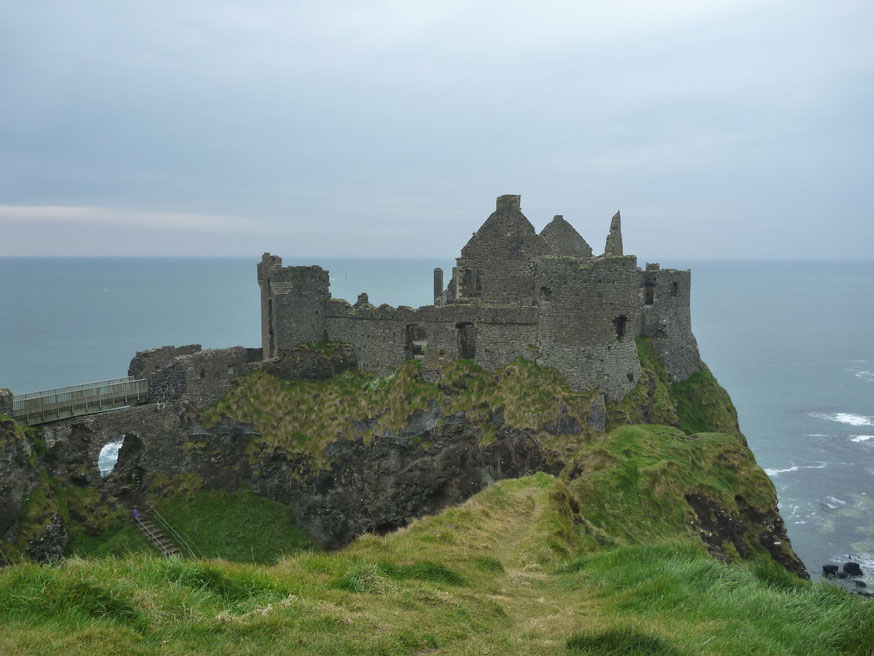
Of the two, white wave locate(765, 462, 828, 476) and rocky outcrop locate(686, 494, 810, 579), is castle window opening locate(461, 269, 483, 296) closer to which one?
rocky outcrop locate(686, 494, 810, 579)

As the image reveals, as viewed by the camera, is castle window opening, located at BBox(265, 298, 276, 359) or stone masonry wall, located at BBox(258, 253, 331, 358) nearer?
stone masonry wall, located at BBox(258, 253, 331, 358)

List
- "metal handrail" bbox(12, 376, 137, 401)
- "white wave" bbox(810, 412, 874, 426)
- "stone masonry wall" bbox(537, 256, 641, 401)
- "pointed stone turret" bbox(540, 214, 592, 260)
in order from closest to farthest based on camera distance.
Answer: "metal handrail" bbox(12, 376, 137, 401)
"stone masonry wall" bbox(537, 256, 641, 401)
"pointed stone turret" bbox(540, 214, 592, 260)
"white wave" bbox(810, 412, 874, 426)

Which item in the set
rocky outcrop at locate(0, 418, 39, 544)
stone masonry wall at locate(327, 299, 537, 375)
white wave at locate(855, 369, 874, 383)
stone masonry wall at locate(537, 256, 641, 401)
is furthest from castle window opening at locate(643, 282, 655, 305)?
white wave at locate(855, 369, 874, 383)

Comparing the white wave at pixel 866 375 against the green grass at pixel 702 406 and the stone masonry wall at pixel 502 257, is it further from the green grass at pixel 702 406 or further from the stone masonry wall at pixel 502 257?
the stone masonry wall at pixel 502 257

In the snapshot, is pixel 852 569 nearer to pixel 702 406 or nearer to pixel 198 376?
pixel 702 406

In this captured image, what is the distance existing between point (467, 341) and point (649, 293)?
1064cm

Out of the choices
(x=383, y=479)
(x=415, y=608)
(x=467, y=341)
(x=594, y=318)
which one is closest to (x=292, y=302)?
(x=467, y=341)

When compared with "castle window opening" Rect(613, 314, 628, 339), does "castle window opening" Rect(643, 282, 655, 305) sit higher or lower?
higher

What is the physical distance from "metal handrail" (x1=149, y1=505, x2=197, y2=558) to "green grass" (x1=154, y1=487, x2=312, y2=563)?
189 mm

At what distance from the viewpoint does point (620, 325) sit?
27312mm

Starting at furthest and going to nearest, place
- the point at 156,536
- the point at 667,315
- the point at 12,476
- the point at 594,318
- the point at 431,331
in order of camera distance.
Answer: the point at 667,315 < the point at 431,331 < the point at 594,318 < the point at 156,536 < the point at 12,476

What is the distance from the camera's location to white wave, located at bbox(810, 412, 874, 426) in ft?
224

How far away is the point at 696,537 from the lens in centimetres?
1747

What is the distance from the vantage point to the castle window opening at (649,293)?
33.2 m
